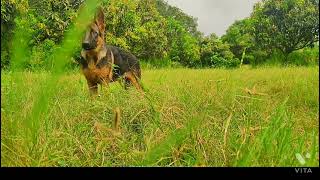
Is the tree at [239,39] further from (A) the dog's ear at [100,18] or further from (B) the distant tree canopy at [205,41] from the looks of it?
(A) the dog's ear at [100,18]

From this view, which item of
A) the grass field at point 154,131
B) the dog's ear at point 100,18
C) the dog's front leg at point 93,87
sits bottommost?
the dog's front leg at point 93,87

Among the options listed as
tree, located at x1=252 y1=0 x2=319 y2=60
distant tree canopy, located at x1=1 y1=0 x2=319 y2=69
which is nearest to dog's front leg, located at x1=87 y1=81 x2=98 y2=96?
distant tree canopy, located at x1=1 y1=0 x2=319 y2=69

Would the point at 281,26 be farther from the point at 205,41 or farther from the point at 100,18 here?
the point at 100,18

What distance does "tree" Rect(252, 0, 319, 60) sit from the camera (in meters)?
26.3

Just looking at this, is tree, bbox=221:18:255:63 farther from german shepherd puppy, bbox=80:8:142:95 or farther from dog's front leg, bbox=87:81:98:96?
dog's front leg, bbox=87:81:98:96

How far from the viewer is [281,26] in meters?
29.5

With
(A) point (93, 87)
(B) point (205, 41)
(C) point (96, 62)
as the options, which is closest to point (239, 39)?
(B) point (205, 41)

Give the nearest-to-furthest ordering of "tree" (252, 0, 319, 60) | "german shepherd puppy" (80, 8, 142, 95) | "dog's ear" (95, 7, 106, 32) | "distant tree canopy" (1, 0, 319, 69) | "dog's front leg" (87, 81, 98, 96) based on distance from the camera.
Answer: "dog's ear" (95, 7, 106, 32), "dog's front leg" (87, 81, 98, 96), "german shepherd puppy" (80, 8, 142, 95), "distant tree canopy" (1, 0, 319, 69), "tree" (252, 0, 319, 60)

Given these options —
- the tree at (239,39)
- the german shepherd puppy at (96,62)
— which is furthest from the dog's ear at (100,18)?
the tree at (239,39)

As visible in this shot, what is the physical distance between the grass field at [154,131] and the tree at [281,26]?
77.3 feet

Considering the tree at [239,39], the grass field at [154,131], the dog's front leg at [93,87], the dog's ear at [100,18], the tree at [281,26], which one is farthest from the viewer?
the tree at [239,39]

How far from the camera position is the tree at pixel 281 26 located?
26.3m

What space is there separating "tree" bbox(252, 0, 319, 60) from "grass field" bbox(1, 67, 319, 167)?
23.6m

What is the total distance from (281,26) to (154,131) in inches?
1112
